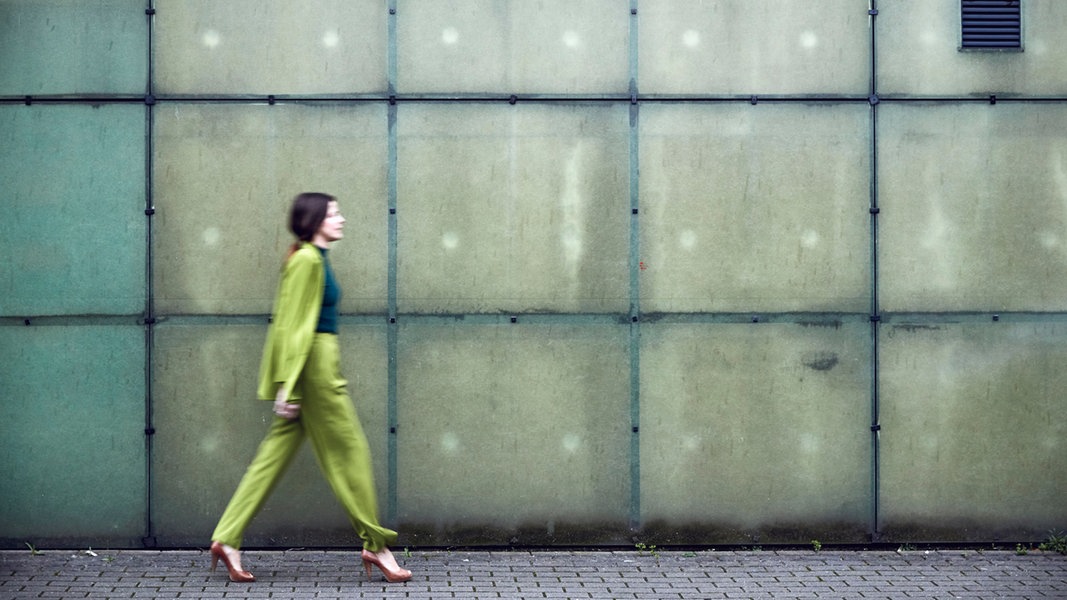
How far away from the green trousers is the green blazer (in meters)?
0.11

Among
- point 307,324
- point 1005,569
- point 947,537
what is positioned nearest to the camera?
point 307,324

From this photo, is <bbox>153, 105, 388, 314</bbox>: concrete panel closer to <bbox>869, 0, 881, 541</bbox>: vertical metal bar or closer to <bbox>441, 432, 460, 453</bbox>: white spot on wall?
<bbox>441, 432, 460, 453</bbox>: white spot on wall

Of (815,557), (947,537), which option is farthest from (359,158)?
(947,537)

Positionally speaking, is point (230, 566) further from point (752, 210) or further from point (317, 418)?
point (752, 210)

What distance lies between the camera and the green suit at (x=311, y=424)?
22.2ft

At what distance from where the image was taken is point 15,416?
7.60 metres

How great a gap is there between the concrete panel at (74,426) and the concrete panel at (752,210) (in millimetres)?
Result: 3095

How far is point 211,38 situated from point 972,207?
4.61 m

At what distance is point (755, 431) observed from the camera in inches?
305

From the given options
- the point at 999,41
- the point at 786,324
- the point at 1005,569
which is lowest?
the point at 1005,569

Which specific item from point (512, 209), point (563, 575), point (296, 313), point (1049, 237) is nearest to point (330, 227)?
point (296, 313)

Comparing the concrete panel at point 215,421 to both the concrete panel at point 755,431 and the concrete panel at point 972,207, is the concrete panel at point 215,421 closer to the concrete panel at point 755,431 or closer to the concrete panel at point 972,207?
the concrete panel at point 755,431

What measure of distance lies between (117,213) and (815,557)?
4.53 m

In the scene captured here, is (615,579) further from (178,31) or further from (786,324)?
(178,31)
